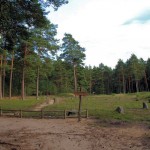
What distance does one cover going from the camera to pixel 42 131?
1772 cm

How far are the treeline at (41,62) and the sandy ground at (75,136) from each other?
19.1 feet

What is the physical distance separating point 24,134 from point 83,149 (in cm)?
506

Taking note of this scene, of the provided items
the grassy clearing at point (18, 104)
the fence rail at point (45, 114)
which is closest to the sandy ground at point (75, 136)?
the fence rail at point (45, 114)

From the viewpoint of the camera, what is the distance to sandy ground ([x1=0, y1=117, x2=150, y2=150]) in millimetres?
13291

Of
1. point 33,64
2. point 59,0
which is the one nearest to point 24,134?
point 59,0

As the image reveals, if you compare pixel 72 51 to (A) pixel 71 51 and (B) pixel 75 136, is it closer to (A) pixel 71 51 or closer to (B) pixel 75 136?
(A) pixel 71 51

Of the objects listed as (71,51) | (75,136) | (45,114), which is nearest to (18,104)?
(45,114)

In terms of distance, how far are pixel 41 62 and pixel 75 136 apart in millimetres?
36567

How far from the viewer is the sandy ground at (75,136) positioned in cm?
1329

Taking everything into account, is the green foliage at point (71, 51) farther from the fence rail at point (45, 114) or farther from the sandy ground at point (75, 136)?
the sandy ground at point (75, 136)

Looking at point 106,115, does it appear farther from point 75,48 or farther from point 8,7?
point 75,48

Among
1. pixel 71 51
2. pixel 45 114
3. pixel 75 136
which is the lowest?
pixel 75 136

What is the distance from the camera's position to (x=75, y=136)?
629 inches

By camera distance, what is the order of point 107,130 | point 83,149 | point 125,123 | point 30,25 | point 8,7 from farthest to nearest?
1. point 125,123
2. point 30,25
3. point 107,130
4. point 8,7
5. point 83,149
